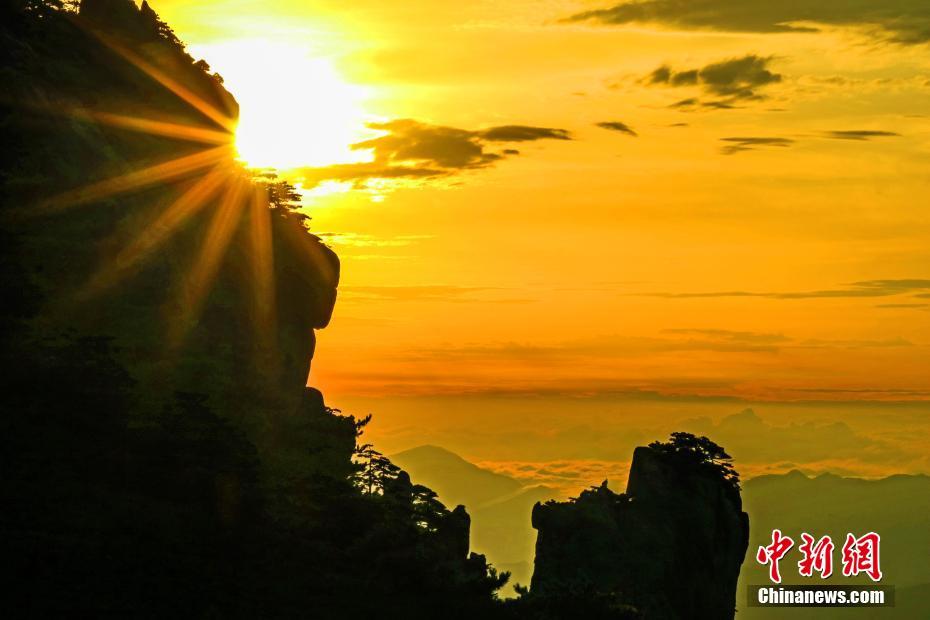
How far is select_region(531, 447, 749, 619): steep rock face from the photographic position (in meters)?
73.5

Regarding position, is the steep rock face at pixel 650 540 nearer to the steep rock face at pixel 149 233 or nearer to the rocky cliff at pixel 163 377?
the rocky cliff at pixel 163 377

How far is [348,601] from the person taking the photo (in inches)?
1791

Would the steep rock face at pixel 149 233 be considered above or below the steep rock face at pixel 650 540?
above

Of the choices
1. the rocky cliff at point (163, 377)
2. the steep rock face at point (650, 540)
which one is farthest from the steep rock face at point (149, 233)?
the steep rock face at point (650, 540)

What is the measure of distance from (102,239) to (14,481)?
89.0ft

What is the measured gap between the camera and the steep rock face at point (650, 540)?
241 feet

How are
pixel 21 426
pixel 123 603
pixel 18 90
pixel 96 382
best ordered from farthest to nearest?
pixel 18 90, pixel 96 382, pixel 21 426, pixel 123 603

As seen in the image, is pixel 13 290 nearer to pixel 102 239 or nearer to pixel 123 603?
pixel 123 603

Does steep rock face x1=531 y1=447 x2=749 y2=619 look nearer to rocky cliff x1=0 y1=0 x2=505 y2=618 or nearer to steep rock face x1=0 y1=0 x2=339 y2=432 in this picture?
rocky cliff x1=0 y1=0 x2=505 y2=618

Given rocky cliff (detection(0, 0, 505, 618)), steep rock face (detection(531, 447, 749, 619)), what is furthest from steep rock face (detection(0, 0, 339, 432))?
steep rock face (detection(531, 447, 749, 619))

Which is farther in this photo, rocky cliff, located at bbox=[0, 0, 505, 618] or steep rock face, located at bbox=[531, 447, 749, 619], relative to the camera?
steep rock face, located at bbox=[531, 447, 749, 619]

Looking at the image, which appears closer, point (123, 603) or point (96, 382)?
point (123, 603)

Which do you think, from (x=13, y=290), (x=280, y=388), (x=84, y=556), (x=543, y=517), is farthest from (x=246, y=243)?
(x=84, y=556)

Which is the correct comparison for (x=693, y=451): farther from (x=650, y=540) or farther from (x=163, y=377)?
(x=163, y=377)
